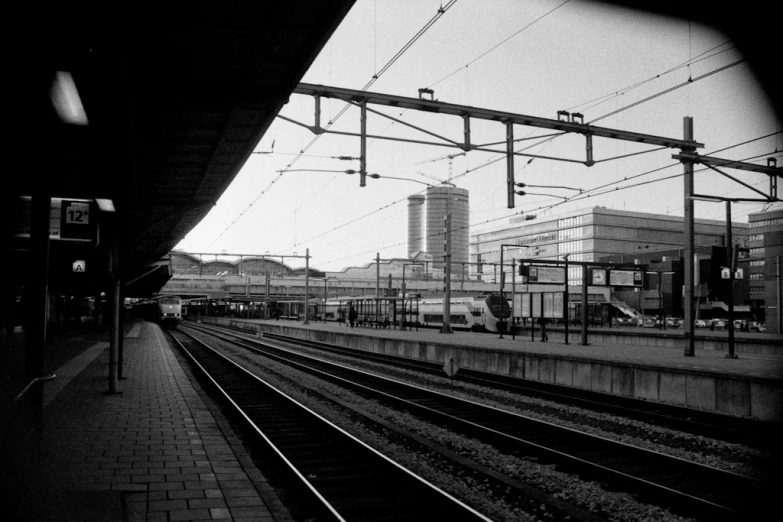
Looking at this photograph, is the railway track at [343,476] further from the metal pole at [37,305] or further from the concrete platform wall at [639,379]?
the concrete platform wall at [639,379]

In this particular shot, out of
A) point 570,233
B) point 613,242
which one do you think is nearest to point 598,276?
point 570,233

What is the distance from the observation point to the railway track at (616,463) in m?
6.57

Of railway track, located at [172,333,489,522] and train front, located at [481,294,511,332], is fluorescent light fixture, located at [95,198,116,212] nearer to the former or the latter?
railway track, located at [172,333,489,522]

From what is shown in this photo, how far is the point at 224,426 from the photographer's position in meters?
9.94

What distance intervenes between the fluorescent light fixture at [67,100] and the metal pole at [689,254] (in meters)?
15.2

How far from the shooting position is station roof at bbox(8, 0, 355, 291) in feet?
19.8

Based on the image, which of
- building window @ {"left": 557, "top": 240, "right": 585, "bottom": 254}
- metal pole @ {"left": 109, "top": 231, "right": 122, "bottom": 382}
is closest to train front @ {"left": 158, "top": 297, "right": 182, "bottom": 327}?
building window @ {"left": 557, "top": 240, "right": 585, "bottom": 254}

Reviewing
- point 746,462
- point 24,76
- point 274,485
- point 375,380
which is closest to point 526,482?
point 274,485

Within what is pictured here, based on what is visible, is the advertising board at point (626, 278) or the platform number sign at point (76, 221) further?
the advertising board at point (626, 278)

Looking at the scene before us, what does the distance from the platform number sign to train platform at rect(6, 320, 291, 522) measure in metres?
2.95

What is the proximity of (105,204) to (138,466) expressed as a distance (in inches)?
365

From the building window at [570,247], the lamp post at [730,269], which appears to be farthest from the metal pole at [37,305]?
the building window at [570,247]

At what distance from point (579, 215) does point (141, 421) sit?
72.0m

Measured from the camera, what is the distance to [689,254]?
1872 centimetres
